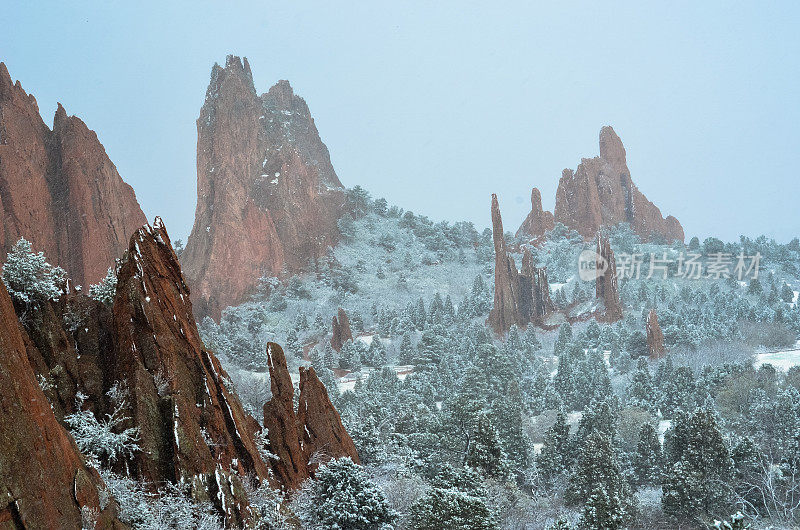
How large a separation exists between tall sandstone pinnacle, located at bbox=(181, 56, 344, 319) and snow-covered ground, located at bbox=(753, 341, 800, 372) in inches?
2428

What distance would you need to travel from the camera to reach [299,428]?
2158 cm

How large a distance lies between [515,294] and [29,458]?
77.3 metres

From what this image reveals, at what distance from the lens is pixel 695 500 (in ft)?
→ 88.3

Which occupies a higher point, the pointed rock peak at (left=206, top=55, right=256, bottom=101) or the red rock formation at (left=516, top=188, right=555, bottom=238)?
the pointed rock peak at (left=206, top=55, right=256, bottom=101)

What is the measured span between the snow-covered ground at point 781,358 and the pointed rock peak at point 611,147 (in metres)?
74.8

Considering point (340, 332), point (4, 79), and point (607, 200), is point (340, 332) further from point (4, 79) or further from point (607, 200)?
point (607, 200)

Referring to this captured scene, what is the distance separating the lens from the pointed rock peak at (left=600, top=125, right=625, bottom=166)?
439 feet

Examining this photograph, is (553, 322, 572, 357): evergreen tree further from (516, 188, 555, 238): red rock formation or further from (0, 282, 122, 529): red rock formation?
(0, 282, 122, 529): red rock formation

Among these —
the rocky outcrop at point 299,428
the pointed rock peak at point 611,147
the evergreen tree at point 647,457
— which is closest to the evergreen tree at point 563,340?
the evergreen tree at point 647,457

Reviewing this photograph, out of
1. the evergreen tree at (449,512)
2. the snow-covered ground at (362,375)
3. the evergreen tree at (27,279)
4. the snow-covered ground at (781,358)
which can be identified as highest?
the evergreen tree at (27,279)

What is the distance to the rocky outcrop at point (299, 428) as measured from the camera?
781 inches

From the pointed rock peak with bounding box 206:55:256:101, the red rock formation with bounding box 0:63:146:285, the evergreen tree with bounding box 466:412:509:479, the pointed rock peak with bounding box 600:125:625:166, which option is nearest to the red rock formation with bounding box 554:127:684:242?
the pointed rock peak with bounding box 600:125:625:166

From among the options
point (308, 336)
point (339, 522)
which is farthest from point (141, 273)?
point (308, 336)
